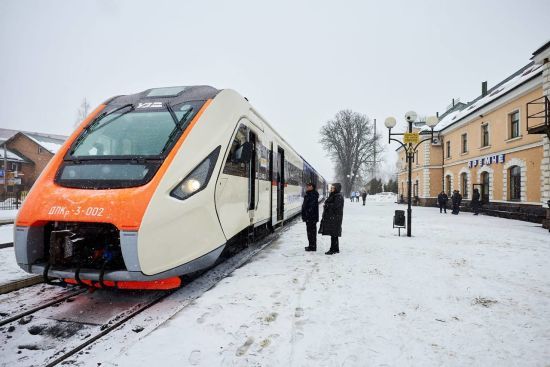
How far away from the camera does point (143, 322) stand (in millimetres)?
3510

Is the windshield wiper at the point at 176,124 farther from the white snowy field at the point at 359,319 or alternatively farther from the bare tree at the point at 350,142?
the bare tree at the point at 350,142

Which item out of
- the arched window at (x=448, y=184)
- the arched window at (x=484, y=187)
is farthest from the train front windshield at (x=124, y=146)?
the arched window at (x=448, y=184)

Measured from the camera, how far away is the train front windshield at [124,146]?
3930 mm

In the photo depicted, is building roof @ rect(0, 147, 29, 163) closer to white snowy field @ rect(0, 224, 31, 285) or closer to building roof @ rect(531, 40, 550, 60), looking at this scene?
white snowy field @ rect(0, 224, 31, 285)

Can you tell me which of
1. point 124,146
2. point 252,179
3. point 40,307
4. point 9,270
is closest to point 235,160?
point 252,179

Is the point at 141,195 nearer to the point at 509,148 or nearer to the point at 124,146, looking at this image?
the point at 124,146

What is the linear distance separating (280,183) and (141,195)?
6.33 meters

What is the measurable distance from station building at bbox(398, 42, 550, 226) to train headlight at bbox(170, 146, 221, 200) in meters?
14.1

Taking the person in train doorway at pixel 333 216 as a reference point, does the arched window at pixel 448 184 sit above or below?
above

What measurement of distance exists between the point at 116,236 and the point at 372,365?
10.0ft

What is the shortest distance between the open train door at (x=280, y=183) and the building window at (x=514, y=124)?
1595 cm

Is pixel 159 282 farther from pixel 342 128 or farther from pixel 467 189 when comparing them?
pixel 342 128

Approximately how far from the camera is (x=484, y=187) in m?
21.5

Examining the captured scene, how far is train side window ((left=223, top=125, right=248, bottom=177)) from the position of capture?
4897 mm
